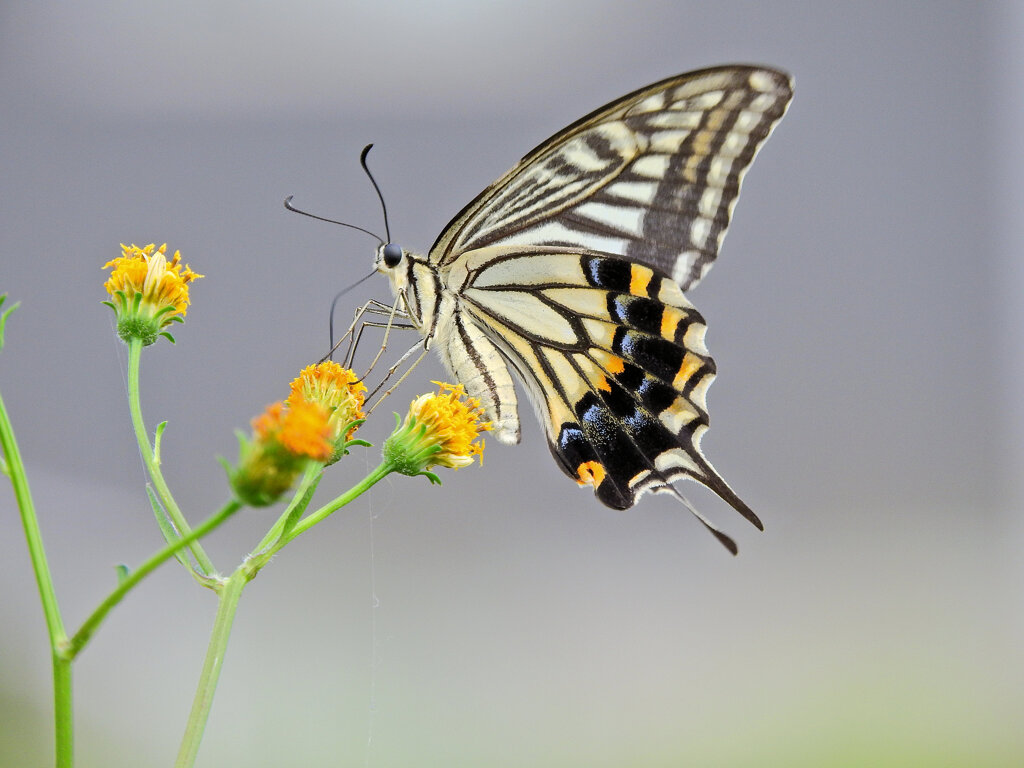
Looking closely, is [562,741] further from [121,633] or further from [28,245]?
[28,245]

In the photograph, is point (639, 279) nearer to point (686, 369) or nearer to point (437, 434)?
point (686, 369)

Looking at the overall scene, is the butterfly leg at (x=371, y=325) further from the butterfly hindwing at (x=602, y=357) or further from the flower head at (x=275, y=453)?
the flower head at (x=275, y=453)

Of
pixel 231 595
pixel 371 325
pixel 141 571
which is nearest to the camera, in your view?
pixel 141 571

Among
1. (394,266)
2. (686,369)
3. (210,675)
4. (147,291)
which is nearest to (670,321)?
(686,369)

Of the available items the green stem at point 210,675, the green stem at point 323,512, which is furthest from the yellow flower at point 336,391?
the green stem at point 210,675

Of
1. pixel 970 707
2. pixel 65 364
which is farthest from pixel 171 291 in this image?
pixel 970 707

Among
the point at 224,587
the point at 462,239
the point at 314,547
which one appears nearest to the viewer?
the point at 224,587
